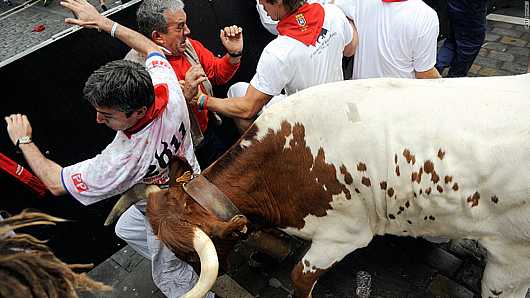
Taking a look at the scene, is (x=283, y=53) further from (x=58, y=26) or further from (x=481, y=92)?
(x=58, y=26)

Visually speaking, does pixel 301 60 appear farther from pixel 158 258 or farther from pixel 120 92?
pixel 158 258

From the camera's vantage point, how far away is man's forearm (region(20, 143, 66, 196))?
111 inches

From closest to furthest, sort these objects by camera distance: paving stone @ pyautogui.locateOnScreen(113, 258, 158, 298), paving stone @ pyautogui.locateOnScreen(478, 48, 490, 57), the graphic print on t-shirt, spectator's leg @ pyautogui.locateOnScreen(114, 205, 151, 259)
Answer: the graphic print on t-shirt
spectator's leg @ pyautogui.locateOnScreen(114, 205, 151, 259)
paving stone @ pyautogui.locateOnScreen(113, 258, 158, 298)
paving stone @ pyautogui.locateOnScreen(478, 48, 490, 57)

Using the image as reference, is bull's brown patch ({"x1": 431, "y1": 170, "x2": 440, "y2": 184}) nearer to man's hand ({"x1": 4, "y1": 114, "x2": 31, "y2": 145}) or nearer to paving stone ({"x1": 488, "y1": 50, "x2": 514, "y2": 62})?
man's hand ({"x1": 4, "y1": 114, "x2": 31, "y2": 145})

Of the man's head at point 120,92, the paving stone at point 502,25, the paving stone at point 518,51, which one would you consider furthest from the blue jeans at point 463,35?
the man's head at point 120,92

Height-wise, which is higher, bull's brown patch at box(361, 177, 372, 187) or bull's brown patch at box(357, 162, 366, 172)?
bull's brown patch at box(357, 162, 366, 172)

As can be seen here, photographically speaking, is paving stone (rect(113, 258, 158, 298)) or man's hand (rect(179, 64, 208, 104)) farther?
paving stone (rect(113, 258, 158, 298))

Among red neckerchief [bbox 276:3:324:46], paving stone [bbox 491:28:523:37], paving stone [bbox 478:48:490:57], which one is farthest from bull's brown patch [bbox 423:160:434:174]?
A: paving stone [bbox 491:28:523:37]

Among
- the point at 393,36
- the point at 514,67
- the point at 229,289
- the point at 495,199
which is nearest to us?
the point at 495,199

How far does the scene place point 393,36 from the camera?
348 centimetres

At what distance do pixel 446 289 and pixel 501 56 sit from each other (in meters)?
4.06

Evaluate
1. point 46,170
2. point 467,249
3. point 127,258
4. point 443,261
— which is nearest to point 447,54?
point 467,249

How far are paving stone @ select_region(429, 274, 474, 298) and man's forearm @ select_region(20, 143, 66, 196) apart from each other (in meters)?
2.89

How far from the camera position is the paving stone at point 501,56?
631 cm
